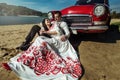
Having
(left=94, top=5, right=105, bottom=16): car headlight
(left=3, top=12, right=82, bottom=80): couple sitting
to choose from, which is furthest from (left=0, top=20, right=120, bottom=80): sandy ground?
(left=94, top=5, right=105, bottom=16): car headlight

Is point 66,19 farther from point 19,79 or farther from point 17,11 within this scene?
point 17,11

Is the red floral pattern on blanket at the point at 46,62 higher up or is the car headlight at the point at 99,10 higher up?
the car headlight at the point at 99,10

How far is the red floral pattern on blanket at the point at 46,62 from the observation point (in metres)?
5.56

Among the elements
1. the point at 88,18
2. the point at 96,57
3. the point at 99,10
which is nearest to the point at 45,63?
the point at 96,57

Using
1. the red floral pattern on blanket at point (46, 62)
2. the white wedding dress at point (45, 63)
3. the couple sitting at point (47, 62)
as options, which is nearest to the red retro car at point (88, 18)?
the couple sitting at point (47, 62)

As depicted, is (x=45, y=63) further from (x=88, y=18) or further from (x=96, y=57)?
(x=88, y=18)

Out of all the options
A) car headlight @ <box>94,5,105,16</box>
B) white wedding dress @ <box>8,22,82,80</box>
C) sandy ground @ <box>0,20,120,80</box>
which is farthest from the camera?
car headlight @ <box>94,5,105,16</box>

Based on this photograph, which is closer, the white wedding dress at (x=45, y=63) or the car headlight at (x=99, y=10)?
the white wedding dress at (x=45, y=63)

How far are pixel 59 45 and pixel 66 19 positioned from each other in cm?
185

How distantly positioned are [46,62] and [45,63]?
53mm

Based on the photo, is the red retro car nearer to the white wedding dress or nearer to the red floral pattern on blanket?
the white wedding dress

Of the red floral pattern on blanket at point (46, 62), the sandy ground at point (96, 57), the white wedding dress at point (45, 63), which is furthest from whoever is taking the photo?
the sandy ground at point (96, 57)

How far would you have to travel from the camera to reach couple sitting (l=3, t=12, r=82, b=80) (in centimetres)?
545

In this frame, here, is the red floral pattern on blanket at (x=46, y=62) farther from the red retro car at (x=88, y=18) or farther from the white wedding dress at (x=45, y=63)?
the red retro car at (x=88, y=18)
